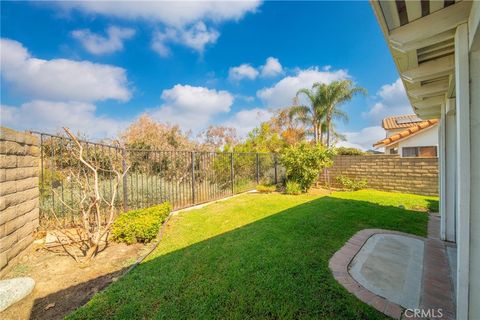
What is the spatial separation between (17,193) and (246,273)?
419 centimetres

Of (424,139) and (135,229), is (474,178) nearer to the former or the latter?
(135,229)

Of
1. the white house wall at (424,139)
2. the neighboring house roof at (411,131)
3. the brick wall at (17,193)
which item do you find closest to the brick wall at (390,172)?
the neighboring house roof at (411,131)

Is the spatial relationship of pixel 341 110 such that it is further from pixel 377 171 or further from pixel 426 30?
pixel 426 30

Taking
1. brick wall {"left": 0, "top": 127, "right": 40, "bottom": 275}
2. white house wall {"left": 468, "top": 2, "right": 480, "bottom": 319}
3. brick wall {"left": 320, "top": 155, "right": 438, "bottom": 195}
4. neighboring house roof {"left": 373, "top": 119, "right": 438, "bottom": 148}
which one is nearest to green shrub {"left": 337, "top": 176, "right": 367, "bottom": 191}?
brick wall {"left": 320, "top": 155, "right": 438, "bottom": 195}

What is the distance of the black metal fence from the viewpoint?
4640 mm

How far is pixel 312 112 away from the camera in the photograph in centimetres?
1587

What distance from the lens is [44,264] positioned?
3.40m

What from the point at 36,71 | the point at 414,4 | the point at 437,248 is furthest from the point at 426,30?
the point at 36,71

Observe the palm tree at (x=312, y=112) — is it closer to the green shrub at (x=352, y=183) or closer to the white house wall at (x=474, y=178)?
the green shrub at (x=352, y=183)

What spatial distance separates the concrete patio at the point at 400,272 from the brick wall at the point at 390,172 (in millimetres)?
6310

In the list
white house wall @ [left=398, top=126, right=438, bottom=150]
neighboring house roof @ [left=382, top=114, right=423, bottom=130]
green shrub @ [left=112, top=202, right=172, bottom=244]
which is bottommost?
green shrub @ [left=112, top=202, right=172, bottom=244]

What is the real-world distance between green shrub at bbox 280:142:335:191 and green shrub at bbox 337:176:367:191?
187 centimetres

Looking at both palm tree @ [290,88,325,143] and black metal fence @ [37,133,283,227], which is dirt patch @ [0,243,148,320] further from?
palm tree @ [290,88,325,143]

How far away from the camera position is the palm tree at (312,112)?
50.5 feet
